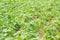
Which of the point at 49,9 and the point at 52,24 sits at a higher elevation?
the point at 49,9

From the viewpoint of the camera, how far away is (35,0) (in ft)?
17.8

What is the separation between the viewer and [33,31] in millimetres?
3969

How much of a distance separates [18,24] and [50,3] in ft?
4.75

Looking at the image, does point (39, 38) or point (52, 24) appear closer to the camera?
point (39, 38)

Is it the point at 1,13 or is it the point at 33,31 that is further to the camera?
the point at 1,13

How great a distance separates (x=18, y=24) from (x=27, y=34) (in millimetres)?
446

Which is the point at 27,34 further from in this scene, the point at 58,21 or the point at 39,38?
the point at 58,21

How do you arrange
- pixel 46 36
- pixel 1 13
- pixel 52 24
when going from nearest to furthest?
1. pixel 46 36
2. pixel 52 24
3. pixel 1 13

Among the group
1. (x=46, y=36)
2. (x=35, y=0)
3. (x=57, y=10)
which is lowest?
(x=46, y=36)

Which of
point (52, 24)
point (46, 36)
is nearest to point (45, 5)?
point (52, 24)

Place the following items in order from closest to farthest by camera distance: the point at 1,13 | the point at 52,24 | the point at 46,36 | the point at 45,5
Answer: the point at 46,36 < the point at 52,24 < the point at 1,13 < the point at 45,5

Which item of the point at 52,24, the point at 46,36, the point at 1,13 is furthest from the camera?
the point at 1,13

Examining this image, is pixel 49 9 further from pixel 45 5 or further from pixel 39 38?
pixel 39 38

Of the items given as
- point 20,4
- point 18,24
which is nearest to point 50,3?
point 20,4
